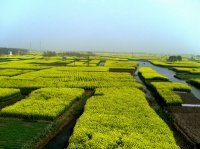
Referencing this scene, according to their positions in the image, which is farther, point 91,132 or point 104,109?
point 104,109

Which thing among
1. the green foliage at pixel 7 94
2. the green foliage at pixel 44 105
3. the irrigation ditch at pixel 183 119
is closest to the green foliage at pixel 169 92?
the irrigation ditch at pixel 183 119

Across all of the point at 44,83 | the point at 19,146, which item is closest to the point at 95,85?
the point at 44,83

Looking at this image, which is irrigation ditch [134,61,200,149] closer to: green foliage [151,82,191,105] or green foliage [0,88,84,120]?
green foliage [151,82,191,105]

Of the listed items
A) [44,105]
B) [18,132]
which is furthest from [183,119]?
[18,132]

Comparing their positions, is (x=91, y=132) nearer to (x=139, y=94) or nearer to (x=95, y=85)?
(x=139, y=94)

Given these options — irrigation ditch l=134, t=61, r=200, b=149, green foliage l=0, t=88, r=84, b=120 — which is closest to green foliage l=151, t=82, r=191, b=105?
irrigation ditch l=134, t=61, r=200, b=149

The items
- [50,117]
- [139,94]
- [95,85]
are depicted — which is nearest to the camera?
[50,117]
